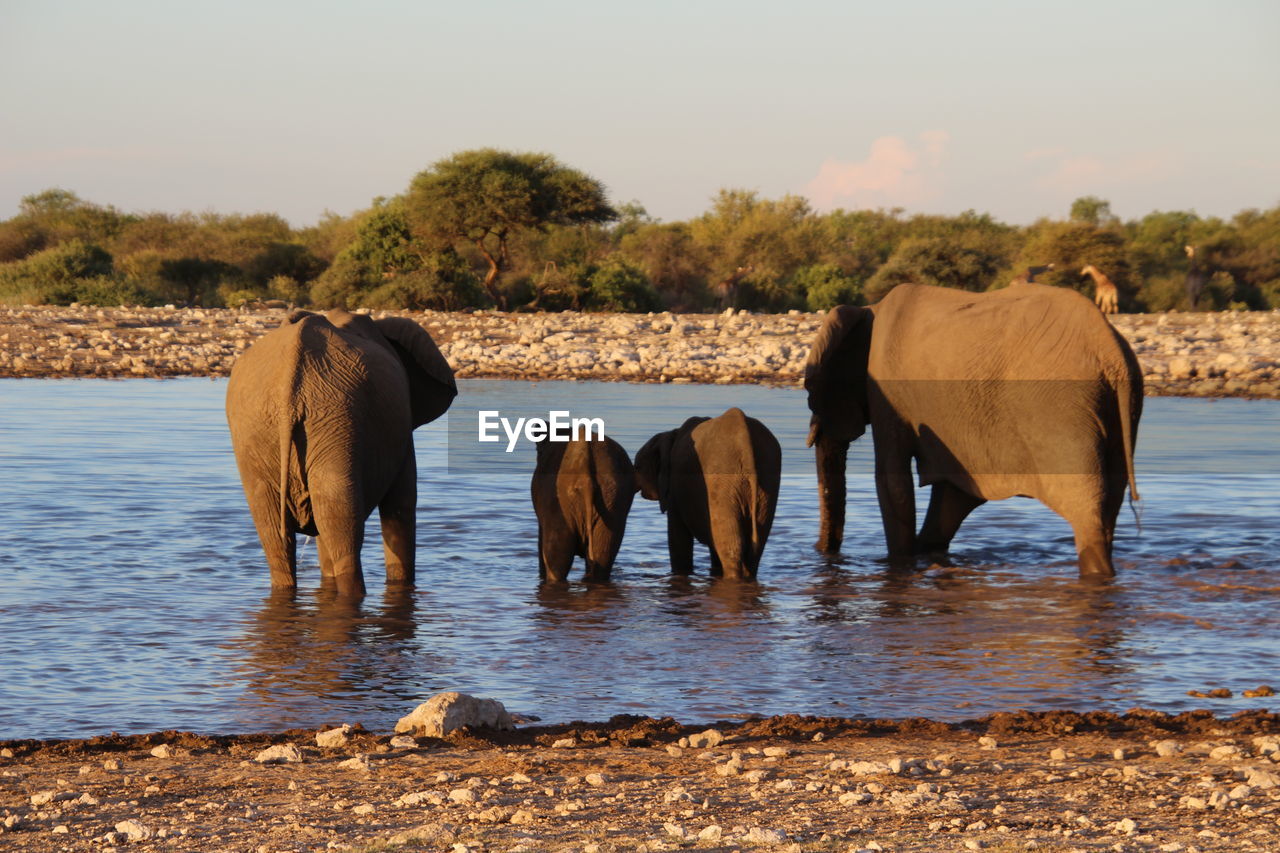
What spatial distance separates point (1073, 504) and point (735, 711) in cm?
357

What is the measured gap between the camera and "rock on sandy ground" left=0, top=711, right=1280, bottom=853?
4.43m

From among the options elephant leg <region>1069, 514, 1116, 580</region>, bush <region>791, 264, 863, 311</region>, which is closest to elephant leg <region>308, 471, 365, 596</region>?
elephant leg <region>1069, 514, 1116, 580</region>

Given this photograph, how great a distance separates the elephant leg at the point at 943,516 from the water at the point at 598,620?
0.90 ft

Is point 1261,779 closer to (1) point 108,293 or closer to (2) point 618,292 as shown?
(2) point 618,292

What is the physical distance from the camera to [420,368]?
909 cm

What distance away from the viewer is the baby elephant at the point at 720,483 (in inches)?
351

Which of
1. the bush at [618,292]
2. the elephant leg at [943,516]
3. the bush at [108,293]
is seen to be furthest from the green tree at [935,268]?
the elephant leg at [943,516]

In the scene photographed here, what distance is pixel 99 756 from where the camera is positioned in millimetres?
5457

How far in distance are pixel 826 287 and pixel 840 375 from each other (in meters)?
27.6

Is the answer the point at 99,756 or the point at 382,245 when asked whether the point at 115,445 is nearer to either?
the point at 99,756

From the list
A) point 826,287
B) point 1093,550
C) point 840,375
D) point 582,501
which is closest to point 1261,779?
point 1093,550

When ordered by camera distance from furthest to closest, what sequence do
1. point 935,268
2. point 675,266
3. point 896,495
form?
point 675,266, point 935,268, point 896,495

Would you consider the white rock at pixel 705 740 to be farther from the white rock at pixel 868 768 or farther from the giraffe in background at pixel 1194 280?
the giraffe in background at pixel 1194 280

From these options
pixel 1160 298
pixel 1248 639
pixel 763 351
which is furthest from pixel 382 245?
pixel 1248 639
